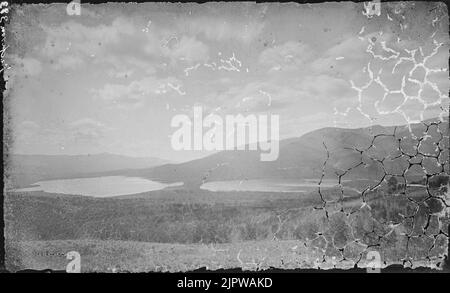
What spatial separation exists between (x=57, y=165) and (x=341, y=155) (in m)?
1.70

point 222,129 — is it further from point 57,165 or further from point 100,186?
point 57,165

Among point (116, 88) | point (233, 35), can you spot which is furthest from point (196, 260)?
point (233, 35)

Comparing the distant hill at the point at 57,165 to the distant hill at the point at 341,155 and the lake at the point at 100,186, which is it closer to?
the lake at the point at 100,186

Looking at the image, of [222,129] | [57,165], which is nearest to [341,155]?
[222,129]

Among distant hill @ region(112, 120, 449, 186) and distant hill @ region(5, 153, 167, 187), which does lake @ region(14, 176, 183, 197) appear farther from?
distant hill @ region(112, 120, 449, 186)

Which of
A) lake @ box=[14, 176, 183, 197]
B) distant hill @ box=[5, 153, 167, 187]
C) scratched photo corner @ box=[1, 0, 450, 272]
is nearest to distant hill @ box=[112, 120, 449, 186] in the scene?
scratched photo corner @ box=[1, 0, 450, 272]

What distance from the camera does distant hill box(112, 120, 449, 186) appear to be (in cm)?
290

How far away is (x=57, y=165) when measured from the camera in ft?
9.64

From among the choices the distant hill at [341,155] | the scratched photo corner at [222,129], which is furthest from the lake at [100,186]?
the distant hill at [341,155]

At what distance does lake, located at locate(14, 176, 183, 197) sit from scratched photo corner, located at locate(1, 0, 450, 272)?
0.01 m

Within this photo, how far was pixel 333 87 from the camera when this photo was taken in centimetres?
291
